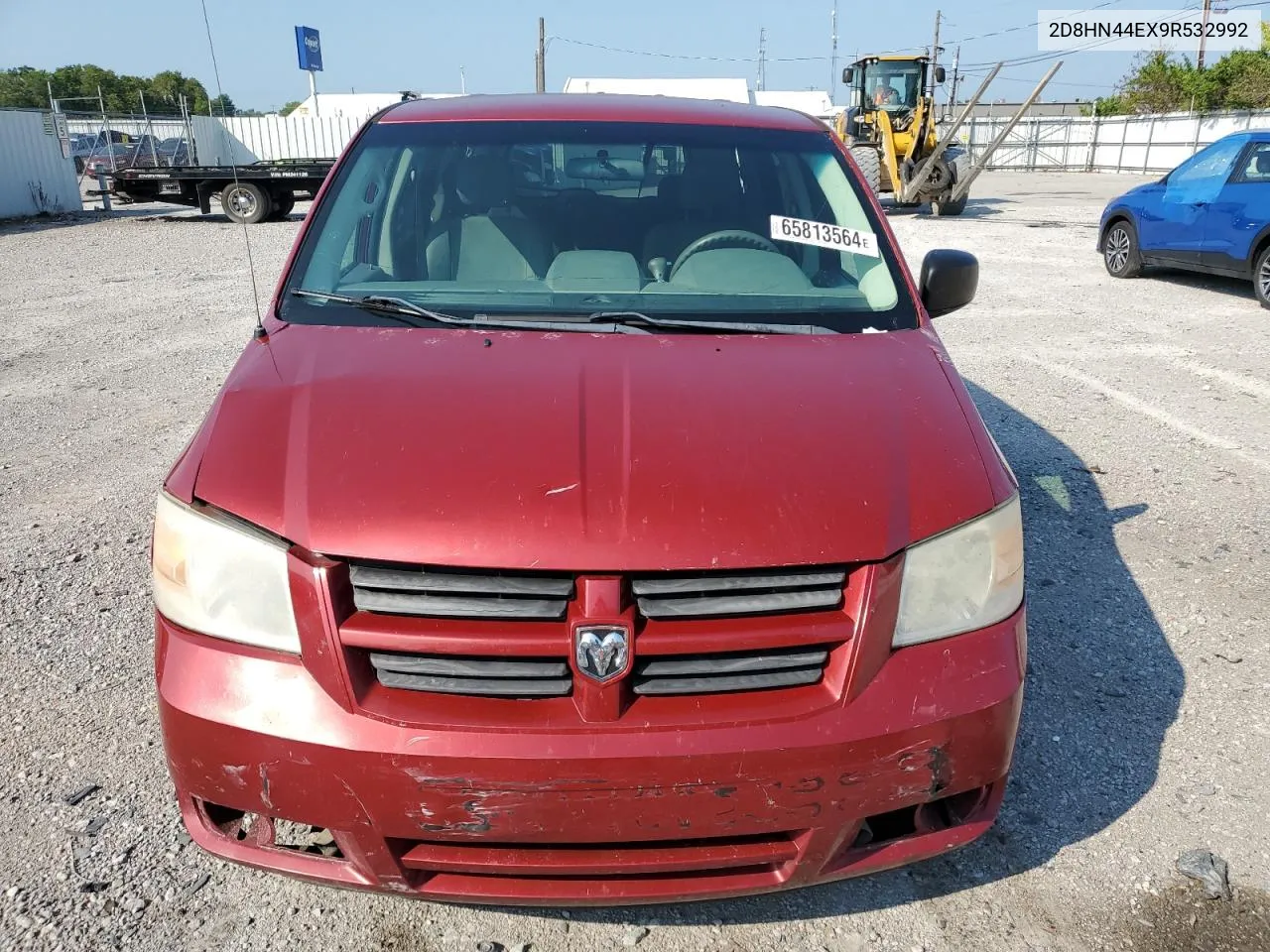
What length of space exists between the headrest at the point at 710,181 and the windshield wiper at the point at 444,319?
75 centimetres

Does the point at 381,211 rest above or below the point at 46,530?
above

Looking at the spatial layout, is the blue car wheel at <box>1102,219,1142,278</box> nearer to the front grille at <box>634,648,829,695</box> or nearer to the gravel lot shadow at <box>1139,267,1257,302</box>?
the gravel lot shadow at <box>1139,267,1257,302</box>

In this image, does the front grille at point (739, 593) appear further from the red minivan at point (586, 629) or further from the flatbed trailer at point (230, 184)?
the flatbed trailer at point (230, 184)

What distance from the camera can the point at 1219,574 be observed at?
3.88m

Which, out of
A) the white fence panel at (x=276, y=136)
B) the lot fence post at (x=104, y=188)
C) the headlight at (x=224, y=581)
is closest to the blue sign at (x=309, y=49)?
the lot fence post at (x=104, y=188)

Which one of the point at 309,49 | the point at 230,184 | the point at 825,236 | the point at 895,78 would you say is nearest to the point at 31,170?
the point at 230,184

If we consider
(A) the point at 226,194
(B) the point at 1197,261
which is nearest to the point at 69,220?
(A) the point at 226,194

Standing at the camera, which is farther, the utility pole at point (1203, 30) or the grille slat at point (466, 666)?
the utility pole at point (1203, 30)

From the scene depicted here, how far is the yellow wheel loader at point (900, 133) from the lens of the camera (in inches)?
715

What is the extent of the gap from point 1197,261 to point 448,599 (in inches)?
426

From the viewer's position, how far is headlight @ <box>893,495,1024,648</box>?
6.12 ft

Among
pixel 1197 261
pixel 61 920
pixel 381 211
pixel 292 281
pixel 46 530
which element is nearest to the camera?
pixel 61 920

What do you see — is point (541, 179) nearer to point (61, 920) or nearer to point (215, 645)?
point (215, 645)

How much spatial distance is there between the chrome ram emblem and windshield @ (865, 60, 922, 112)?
2094 centimetres
